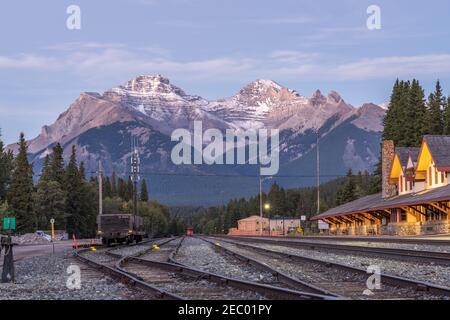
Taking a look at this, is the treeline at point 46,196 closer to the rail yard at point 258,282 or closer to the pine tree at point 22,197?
the pine tree at point 22,197

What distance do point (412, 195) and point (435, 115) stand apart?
38.9 meters

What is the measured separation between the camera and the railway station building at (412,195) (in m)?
52.0

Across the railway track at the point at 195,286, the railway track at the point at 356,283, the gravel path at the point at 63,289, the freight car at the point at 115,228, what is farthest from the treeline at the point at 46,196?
the railway track at the point at 356,283

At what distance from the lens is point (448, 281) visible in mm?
15992

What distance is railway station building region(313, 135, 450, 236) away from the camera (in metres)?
52.0

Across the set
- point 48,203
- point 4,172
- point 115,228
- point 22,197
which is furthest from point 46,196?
point 115,228

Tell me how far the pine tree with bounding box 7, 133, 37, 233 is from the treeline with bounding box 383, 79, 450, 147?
47.1 meters

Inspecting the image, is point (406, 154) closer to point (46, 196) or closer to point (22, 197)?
point (22, 197)

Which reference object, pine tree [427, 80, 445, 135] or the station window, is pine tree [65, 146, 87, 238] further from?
the station window

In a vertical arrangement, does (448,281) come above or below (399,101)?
below
